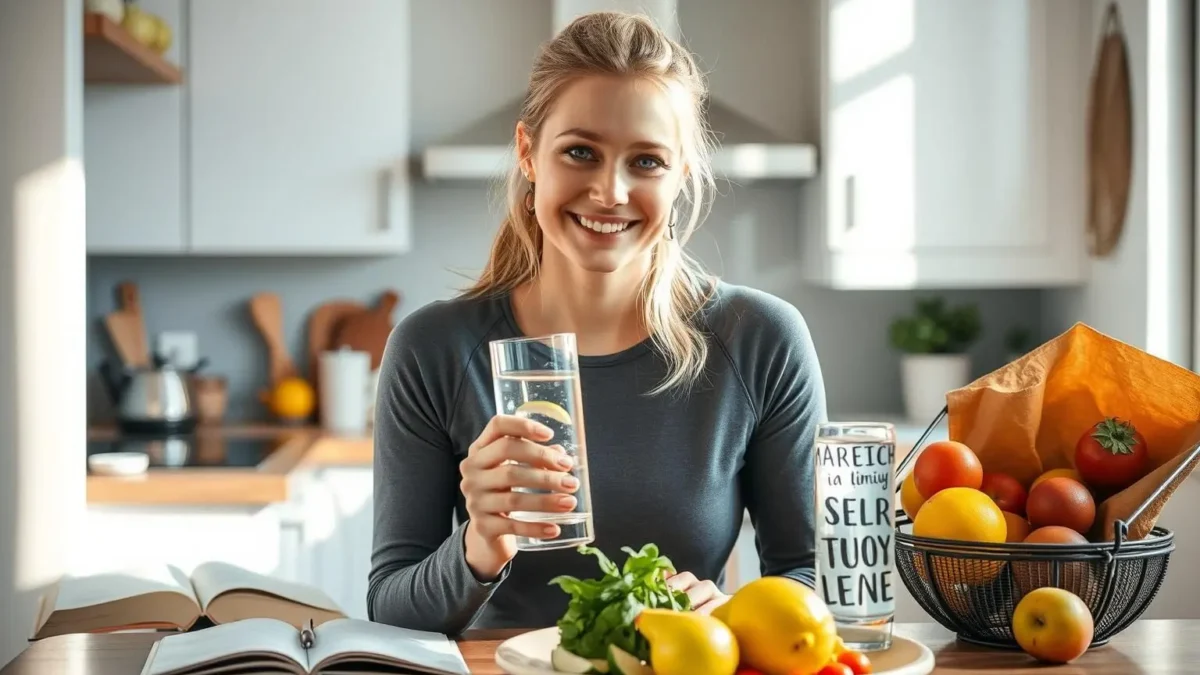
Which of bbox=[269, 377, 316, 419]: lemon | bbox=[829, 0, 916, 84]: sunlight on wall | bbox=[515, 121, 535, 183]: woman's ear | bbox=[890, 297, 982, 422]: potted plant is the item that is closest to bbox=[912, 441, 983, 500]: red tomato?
bbox=[515, 121, 535, 183]: woman's ear

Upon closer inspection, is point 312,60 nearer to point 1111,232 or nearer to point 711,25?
point 711,25

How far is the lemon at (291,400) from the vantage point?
362 cm

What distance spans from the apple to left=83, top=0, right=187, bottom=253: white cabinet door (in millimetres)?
2654

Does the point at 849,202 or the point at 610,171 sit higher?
Answer: the point at 849,202

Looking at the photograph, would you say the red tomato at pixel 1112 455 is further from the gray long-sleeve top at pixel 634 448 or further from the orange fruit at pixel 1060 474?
the gray long-sleeve top at pixel 634 448

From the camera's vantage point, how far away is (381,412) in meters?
1.71

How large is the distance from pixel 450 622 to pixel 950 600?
507mm

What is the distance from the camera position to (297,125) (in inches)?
133

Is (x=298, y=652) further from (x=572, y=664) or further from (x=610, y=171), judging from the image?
(x=610, y=171)

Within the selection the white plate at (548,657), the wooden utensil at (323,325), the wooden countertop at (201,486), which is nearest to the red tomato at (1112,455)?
the white plate at (548,657)

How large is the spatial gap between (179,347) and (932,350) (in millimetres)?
2029

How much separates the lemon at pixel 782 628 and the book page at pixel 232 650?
1.13ft

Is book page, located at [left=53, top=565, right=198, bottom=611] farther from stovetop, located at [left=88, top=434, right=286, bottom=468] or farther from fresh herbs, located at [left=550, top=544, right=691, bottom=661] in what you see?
fresh herbs, located at [left=550, top=544, right=691, bottom=661]

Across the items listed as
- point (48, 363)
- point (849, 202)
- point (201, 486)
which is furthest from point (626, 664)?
point (849, 202)
